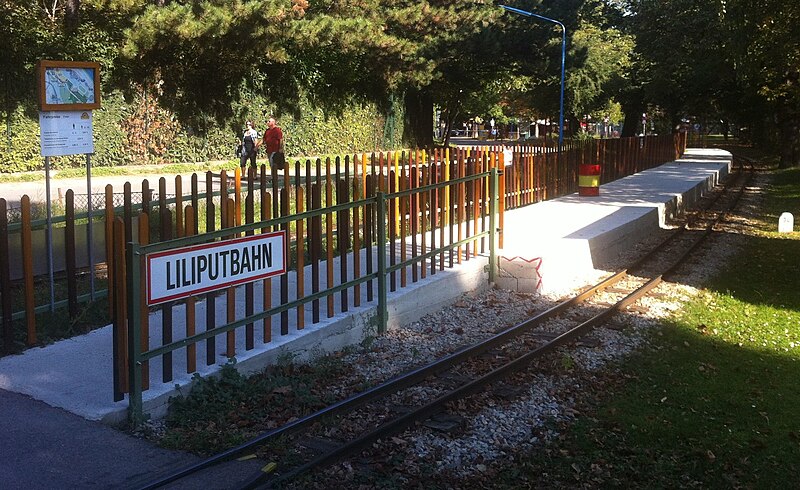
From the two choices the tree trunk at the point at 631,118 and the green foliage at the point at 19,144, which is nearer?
the green foliage at the point at 19,144

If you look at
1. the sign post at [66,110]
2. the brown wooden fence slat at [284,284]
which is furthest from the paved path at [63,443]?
the sign post at [66,110]

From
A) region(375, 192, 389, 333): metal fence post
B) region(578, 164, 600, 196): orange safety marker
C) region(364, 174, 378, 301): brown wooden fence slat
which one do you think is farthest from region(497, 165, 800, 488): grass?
region(578, 164, 600, 196): orange safety marker

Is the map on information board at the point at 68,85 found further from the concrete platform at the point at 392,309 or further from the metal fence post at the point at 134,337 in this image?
the metal fence post at the point at 134,337

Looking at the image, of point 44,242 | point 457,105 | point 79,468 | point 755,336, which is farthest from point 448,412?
point 457,105

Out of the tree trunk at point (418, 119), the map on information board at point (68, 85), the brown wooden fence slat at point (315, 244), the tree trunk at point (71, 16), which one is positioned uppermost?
the tree trunk at point (71, 16)

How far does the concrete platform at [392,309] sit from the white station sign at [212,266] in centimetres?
70

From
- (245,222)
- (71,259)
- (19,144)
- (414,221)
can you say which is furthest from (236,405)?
(19,144)

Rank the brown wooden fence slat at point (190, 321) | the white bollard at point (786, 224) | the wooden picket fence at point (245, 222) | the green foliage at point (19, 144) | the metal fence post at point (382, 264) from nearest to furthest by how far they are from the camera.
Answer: the brown wooden fence slat at point (190, 321), the wooden picket fence at point (245, 222), the metal fence post at point (382, 264), the white bollard at point (786, 224), the green foliage at point (19, 144)

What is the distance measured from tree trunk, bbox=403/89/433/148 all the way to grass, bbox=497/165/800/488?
32499mm

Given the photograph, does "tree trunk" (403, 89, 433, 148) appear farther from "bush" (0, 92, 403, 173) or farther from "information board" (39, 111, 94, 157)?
"information board" (39, 111, 94, 157)

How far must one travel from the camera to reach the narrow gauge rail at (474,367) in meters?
5.59

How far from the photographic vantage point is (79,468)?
5246 millimetres

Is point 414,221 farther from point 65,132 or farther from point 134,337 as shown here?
point 134,337

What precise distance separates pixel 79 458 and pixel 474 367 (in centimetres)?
378
